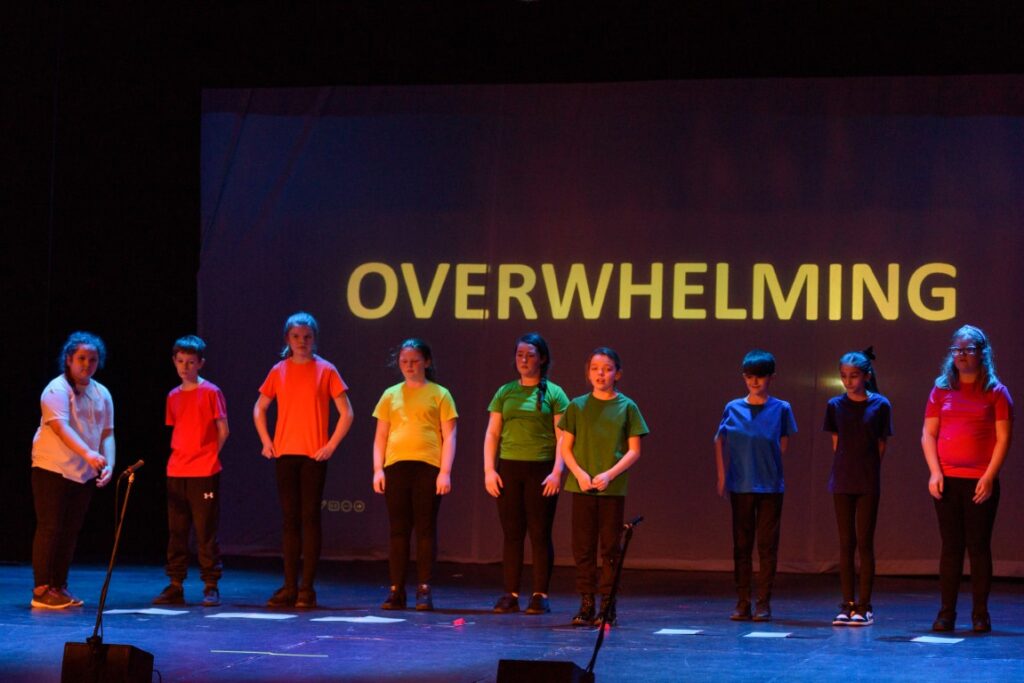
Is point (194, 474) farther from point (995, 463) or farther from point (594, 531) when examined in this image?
point (995, 463)

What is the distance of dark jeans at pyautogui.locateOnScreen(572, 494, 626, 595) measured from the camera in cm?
596

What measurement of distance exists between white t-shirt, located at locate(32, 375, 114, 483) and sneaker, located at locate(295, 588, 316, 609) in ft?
3.42

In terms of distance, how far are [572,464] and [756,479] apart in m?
0.84

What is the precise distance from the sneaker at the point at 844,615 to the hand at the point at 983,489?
72 centimetres

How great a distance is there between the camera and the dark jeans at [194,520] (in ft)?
21.1

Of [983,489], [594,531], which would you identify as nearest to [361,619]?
[594,531]

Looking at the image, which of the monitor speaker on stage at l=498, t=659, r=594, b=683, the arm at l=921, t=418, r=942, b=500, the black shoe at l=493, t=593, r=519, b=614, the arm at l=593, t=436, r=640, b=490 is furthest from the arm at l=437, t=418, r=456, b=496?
the monitor speaker on stage at l=498, t=659, r=594, b=683

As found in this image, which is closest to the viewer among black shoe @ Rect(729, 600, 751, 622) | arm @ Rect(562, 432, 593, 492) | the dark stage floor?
the dark stage floor

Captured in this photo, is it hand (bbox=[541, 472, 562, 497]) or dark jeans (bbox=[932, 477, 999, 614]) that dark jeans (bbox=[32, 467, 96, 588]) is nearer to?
hand (bbox=[541, 472, 562, 497])

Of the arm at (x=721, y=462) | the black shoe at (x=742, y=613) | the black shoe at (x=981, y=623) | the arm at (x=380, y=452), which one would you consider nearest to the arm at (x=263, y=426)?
the arm at (x=380, y=452)

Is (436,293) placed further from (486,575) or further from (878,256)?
(878,256)

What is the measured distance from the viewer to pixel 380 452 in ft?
21.1

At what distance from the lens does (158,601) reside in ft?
20.9

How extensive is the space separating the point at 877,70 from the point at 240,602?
483cm
